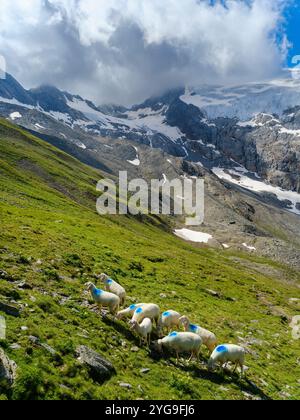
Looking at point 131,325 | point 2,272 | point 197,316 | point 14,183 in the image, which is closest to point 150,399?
point 131,325

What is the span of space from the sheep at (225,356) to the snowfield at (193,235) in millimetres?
155868

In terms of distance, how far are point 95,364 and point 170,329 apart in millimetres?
7308

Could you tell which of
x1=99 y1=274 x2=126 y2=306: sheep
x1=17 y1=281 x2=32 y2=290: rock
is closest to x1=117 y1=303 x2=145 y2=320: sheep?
x1=99 y1=274 x2=126 y2=306: sheep

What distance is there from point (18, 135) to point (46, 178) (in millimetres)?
68981

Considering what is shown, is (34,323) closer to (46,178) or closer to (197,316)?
(197,316)

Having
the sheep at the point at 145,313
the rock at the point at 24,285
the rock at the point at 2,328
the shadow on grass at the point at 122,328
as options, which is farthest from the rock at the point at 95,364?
the rock at the point at 24,285

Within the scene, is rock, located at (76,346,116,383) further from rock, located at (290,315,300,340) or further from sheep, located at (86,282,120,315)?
rock, located at (290,315,300,340)

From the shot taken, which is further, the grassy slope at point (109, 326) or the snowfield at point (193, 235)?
the snowfield at point (193, 235)

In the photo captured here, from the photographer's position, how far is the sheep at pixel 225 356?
65.2ft

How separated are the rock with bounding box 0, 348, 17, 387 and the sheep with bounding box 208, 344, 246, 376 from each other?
32.4ft

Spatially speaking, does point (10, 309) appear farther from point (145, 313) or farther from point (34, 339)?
point (145, 313)

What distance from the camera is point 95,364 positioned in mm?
16328

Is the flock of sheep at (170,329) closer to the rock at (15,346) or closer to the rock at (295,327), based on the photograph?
the rock at (15,346)

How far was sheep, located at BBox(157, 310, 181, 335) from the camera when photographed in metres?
22.1
